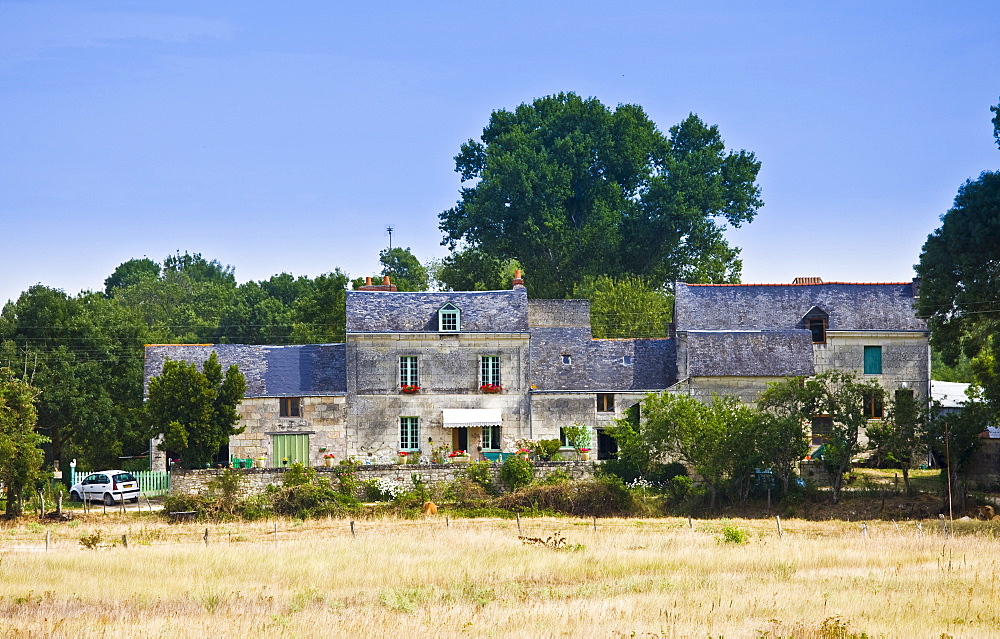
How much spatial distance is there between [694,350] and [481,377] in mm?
7964

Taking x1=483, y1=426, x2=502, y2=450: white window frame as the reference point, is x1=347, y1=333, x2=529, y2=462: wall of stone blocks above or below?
above

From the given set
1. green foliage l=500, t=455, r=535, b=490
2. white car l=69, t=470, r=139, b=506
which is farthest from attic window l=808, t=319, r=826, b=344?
white car l=69, t=470, r=139, b=506

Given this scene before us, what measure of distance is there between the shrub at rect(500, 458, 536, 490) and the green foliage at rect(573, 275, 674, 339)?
2162 centimetres

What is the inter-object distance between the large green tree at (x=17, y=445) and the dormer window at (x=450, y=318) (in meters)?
14.9

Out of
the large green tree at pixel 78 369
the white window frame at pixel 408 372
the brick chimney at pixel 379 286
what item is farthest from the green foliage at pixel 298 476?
the large green tree at pixel 78 369

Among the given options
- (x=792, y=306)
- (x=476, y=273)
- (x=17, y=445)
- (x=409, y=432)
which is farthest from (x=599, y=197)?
(x=17, y=445)

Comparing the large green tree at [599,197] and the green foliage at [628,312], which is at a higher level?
the large green tree at [599,197]

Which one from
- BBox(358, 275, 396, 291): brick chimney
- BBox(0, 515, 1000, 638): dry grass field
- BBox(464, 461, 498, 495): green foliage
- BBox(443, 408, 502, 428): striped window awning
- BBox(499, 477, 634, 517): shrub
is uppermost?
BBox(358, 275, 396, 291): brick chimney

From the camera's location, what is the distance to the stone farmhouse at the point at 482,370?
151 ft

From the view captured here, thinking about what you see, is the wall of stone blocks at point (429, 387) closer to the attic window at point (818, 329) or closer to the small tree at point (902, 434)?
the attic window at point (818, 329)

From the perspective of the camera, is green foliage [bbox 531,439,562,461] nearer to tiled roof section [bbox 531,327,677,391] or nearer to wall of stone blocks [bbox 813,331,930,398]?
tiled roof section [bbox 531,327,677,391]

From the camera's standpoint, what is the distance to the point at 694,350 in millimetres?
46438

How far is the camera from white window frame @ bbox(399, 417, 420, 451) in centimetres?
4647

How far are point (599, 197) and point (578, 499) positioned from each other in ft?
126
